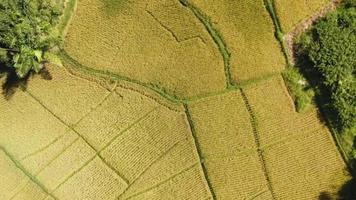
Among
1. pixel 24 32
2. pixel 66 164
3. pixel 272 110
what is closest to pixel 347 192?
pixel 272 110

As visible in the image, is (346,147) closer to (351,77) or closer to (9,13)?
(351,77)

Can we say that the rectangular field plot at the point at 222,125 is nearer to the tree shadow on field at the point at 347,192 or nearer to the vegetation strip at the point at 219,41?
the vegetation strip at the point at 219,41

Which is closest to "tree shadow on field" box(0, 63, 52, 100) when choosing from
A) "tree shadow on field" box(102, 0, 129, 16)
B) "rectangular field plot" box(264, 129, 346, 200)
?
"tree shadow on field" box(102, 0, 129, 16)

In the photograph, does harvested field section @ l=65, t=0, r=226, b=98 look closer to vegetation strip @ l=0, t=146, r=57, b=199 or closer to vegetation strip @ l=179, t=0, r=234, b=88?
vegetation strip @ l=179, t=0, r=234, b=88

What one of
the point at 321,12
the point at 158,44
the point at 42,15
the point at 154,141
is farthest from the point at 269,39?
the point at 42,15

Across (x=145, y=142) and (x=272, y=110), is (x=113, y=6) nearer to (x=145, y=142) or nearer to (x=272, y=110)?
(x=145, y=142)

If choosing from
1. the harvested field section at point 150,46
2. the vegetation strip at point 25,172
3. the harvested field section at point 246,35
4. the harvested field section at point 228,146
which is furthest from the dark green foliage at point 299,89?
the vegetation strip at point 25,172
